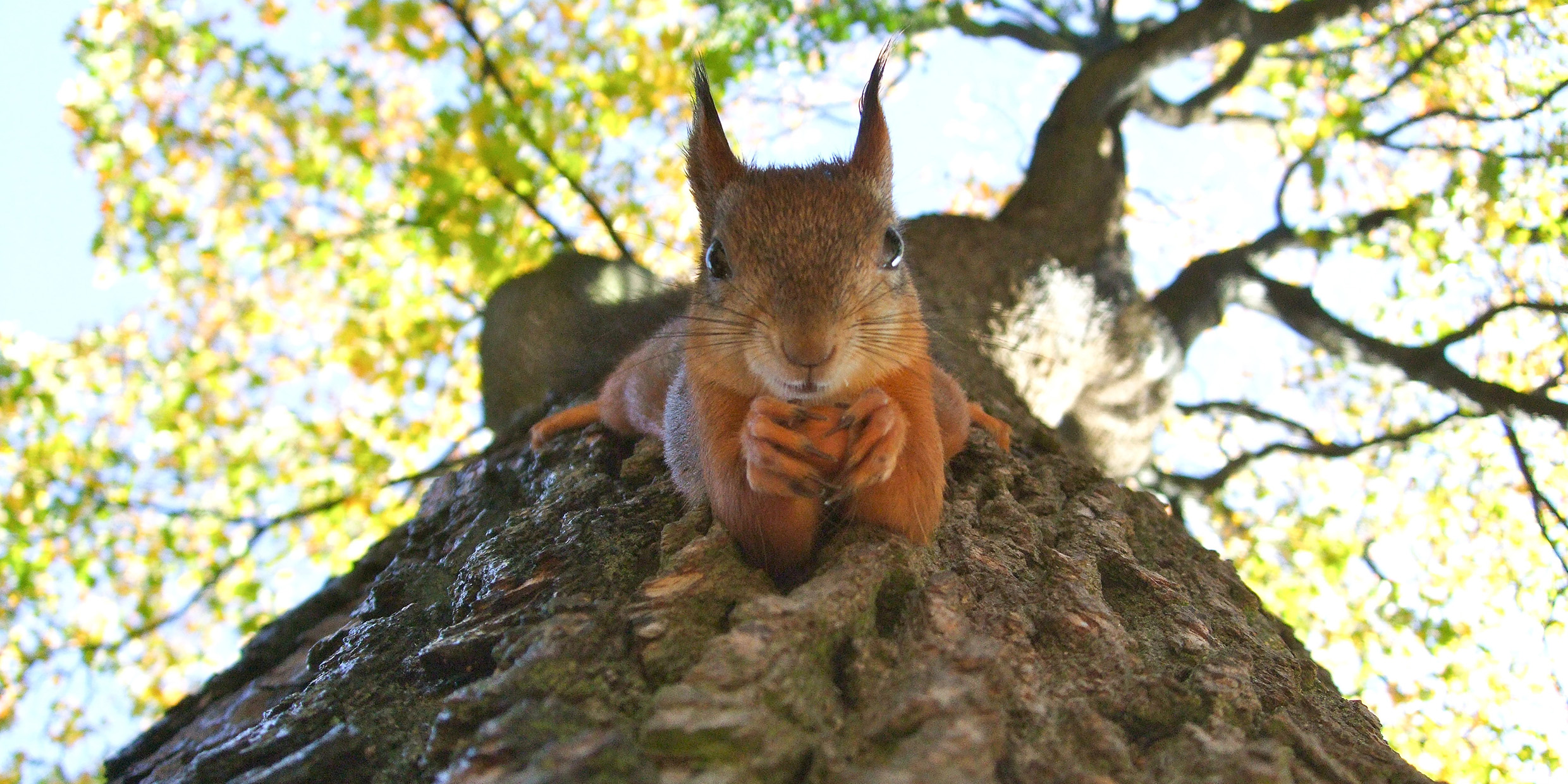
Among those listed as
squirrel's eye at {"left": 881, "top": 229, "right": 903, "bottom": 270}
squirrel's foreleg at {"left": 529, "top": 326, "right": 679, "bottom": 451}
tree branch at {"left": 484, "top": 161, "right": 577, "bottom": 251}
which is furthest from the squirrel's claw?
tree branch at {"left": 484, "top": 161, "right": 577, "bottom": 251}

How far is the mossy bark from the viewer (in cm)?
115

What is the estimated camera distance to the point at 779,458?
1.46 metres

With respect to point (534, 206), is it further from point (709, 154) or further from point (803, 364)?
point (803, 364)

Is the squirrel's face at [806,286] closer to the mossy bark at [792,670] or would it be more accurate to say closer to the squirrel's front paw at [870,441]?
the squirrel's front paw at [870,441]

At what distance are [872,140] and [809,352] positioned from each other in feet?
2.89

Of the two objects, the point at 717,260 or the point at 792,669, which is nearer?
the point at 792,669

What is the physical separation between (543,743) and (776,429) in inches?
23.9

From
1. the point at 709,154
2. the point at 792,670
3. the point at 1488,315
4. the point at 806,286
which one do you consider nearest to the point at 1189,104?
the point at 1488,315

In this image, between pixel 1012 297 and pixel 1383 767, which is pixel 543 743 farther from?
pixel 1012 297

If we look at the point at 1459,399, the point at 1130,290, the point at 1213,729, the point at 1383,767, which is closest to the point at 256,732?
the point at 1213,729

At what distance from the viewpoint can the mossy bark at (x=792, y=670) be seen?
1.15 m

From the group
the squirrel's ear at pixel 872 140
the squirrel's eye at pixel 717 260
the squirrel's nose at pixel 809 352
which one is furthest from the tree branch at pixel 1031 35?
the squirrel's nose at pixel 809 352

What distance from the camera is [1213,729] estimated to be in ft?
4.28

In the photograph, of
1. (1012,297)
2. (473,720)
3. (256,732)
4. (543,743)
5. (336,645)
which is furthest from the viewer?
(1012,297)
